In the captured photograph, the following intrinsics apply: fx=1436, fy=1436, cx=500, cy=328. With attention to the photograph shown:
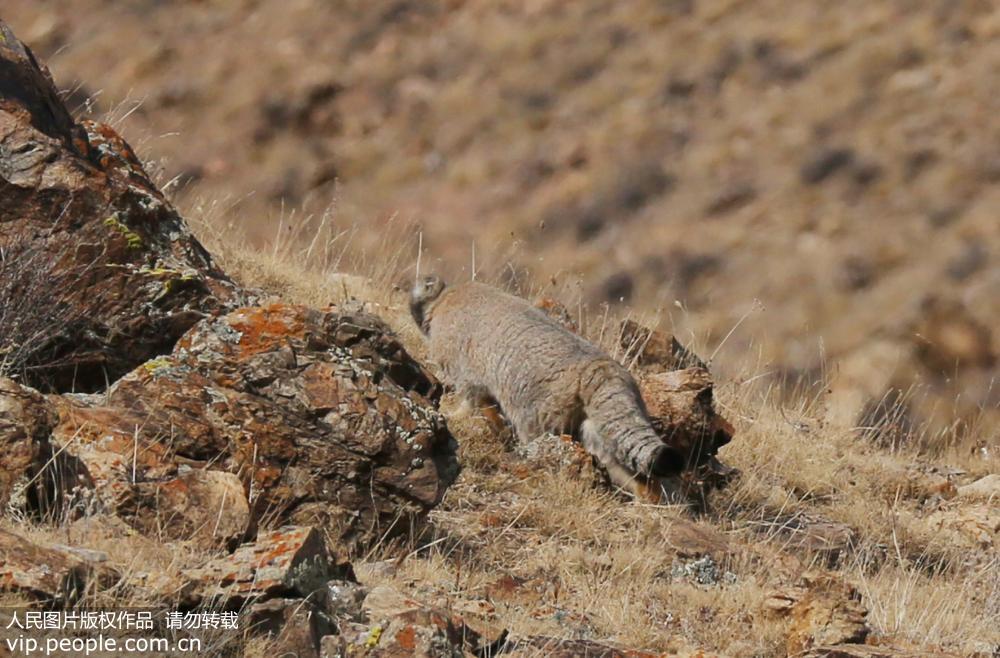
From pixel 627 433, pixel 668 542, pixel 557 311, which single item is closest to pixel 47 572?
pixel 668 542

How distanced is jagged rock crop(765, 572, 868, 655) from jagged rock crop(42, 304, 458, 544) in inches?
54.8

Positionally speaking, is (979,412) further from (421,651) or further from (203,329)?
(421,651)

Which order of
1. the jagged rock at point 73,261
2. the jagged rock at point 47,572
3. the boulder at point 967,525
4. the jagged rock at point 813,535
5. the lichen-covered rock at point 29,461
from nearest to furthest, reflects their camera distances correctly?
the jagged rock at point 47,572, the lichen-covered rock at point 29,461, the jagged rock at point 73,261, the jagged rock at point 813,535, the boulder at point 967,525

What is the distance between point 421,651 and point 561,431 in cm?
306

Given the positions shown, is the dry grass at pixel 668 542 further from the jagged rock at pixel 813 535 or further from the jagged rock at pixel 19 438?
the jagged rock at pixel 19 438

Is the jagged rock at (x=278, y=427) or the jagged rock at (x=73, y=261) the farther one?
the jagged rock at (x=73, y=261)

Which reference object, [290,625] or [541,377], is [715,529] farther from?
[290,625]

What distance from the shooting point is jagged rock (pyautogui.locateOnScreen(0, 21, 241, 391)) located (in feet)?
17.8

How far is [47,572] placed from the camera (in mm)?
3543

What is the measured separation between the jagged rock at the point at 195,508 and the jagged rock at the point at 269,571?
Answer: 175mm

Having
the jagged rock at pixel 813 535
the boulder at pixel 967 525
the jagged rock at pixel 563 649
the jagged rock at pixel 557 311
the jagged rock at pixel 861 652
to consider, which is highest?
the jagged rock at pixel 563 649

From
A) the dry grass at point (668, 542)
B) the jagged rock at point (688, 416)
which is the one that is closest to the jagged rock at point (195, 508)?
the dry grass at point (668, 542)

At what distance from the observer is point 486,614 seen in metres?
4.49

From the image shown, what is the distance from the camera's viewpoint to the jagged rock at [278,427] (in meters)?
4.82
